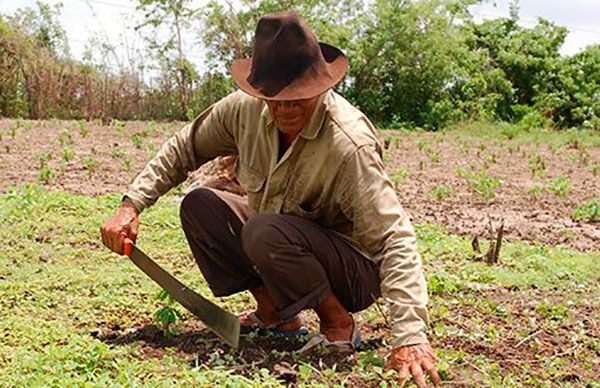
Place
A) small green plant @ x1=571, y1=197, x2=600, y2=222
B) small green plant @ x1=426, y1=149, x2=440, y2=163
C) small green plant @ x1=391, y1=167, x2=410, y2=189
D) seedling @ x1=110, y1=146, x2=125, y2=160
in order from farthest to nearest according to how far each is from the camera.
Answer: small green plant @ x1=426, y1=149, x2=440, y2=163 < seedling @ x1=110, y1=146, x2=125, y2=160 < small green plant @ x1=391, y1=167, x2=410, y2=189 < small green plant @ x1=571, y1=197, x2=600, y2=222

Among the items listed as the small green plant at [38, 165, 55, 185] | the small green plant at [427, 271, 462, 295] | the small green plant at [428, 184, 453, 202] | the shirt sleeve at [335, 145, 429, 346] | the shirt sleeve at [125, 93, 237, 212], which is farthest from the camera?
the small green plant at [428, 184, 453, 202]

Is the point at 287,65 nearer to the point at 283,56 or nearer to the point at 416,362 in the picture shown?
the point at 283,56

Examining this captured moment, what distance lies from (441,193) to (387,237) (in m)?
5.87

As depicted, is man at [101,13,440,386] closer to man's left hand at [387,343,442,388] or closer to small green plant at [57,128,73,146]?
man's left hand at [387,343,442,388]

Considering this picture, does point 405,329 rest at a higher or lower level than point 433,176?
higher

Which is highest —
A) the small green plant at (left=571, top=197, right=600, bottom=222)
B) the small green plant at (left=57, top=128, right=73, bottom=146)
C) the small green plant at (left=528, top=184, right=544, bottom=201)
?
the small green plant at (left=571, top=197, right=600, bottom=222)

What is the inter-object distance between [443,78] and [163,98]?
7408mm

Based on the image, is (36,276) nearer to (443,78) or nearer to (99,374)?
(99,374)

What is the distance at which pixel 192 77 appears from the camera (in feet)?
71.8

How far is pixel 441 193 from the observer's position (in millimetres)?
9062

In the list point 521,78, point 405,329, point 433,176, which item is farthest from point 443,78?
point 405,329

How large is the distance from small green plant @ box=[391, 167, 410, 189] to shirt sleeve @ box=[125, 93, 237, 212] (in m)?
5.89

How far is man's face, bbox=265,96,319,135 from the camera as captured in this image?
3340mm

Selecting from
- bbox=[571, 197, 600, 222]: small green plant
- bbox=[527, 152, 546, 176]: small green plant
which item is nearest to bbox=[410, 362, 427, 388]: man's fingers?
bbox=[571, 197, 600, 222]: small green plant
